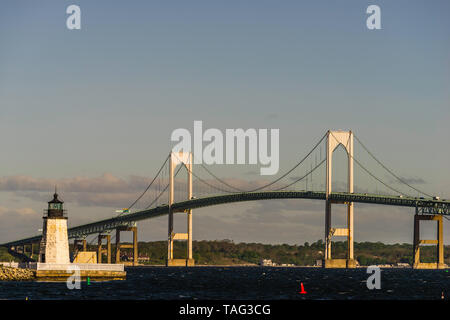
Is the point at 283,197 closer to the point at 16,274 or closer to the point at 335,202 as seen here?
the point at 335,202

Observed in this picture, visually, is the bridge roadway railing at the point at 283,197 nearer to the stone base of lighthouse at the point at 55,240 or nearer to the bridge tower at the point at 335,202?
the bridge tower at the point at 335,202

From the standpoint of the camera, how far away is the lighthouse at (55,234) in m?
71.4

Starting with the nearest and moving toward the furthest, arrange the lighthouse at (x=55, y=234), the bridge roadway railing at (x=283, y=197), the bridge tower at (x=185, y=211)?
1. the lighthouse at (x=55, y=234)
2. the bridge roadway railing at (x=283, y=197)
3. the bridge tower at (x=185, y=211)

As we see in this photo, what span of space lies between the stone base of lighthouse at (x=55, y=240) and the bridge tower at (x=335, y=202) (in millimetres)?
70624

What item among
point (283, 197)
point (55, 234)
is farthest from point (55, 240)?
point (283, 197)

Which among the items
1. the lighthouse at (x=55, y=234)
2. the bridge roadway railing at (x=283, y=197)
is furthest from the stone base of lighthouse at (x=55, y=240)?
the bridge roadway railing at (x=283, y=197)

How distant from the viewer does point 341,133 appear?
14762cm

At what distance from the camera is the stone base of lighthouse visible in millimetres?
71438

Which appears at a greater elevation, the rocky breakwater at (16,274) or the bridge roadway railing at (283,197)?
the bridge roadway railing at (283,197)

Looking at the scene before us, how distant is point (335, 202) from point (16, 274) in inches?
2845

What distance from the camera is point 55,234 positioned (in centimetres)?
7156
